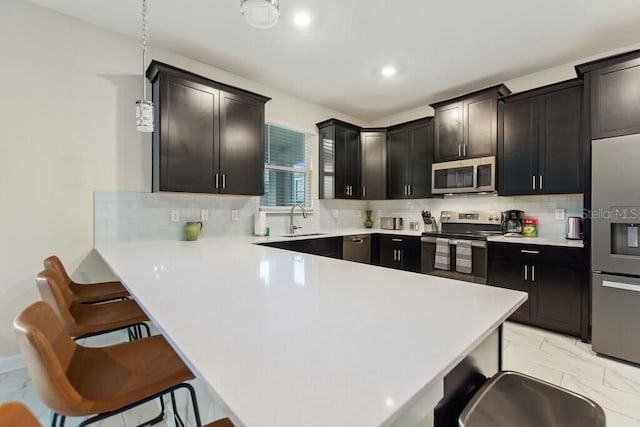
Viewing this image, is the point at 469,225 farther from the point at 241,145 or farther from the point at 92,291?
the point at 92,291

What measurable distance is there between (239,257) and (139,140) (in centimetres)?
171

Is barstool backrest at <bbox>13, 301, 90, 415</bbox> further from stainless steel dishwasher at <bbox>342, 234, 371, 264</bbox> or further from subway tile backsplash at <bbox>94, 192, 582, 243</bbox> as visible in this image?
stainless steel dishwasher at <bbox>342, 234, 371, 264</bbox>

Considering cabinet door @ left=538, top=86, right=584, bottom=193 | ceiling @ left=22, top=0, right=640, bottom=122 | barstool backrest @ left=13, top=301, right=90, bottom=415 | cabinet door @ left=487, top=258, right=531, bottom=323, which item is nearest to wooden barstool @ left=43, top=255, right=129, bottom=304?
barstool backrest @ left=13, top=301, right=90, bottom=415

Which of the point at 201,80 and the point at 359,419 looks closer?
the point at 359,419

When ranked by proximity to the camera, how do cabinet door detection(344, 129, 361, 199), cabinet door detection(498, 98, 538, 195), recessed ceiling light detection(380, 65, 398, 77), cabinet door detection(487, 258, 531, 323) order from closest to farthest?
cabinet door detection(487, 258, 531, 323) → cabinet door detection(498, 98, 538, 195) → recessed ceiling light detection(380, 65, 398, 77) → cabinet door detection(344, 129, 361, 199)

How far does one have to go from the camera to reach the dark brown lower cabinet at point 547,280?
2602mm

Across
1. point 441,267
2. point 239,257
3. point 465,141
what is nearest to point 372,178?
point 465,141

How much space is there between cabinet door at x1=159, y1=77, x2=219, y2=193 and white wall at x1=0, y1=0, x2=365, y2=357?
337mm

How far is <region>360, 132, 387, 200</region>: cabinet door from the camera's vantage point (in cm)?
454

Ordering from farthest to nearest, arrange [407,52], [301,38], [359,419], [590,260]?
[407,52] < [301,38] < [590,260] < [359,419]

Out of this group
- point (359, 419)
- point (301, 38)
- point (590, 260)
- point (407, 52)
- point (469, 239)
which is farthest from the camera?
point (469, 239)

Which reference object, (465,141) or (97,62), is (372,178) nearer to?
(465,141)

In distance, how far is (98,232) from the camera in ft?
8.21

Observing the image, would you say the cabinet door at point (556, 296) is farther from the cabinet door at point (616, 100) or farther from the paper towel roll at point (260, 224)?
the paper towel roll at point (260, 224)
